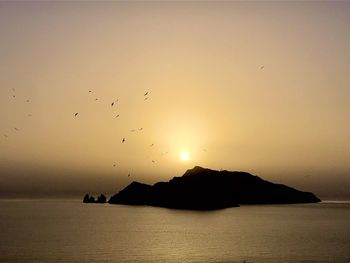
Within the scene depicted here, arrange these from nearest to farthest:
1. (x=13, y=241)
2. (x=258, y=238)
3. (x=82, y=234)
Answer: (x=13, y=241)
(x=258, y=238)
(x=82, y=234)

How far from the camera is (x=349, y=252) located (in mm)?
104500

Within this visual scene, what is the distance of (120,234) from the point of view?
144 meters

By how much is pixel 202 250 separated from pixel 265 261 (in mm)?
18428

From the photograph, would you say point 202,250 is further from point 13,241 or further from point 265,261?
point 13,241

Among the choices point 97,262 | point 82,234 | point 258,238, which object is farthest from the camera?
point 82,234

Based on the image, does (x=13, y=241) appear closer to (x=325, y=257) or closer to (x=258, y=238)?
(x=258, y=238)

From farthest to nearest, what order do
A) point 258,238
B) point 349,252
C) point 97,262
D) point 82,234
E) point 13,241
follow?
1. point 82,234
2. point 258,238
3. point 13,241
4. point 349,252
5. point 97,262

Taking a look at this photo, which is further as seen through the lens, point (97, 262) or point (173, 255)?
point (173, 255)

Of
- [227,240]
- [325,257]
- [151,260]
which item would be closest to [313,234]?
[227,240]

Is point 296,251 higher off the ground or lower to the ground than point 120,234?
lower

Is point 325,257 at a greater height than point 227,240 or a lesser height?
lesser

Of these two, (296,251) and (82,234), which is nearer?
(296,251)

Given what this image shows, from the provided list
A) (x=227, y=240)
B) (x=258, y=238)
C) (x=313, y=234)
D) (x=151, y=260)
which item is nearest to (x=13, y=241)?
(x=151, y=260)

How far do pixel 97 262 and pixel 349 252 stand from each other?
5322 cm
